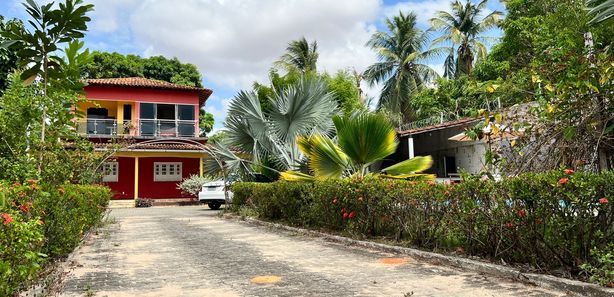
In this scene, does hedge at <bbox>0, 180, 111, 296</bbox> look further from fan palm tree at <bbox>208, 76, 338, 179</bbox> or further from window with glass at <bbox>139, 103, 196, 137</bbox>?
window with glass at <bbox>139, 103, 196, 137</bbox>

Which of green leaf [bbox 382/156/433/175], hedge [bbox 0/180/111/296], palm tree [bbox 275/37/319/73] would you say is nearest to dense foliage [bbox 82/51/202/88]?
palm tree [bbox 275/37/319/73]

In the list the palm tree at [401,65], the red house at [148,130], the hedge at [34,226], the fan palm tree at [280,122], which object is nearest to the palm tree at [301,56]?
the palm tree at [401,65]

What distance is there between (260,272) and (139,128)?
79.3ft

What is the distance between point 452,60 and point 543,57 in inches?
1166

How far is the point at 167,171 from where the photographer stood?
29000 mm

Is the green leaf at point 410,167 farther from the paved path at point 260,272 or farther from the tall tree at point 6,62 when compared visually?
the tall tree at point 6,62

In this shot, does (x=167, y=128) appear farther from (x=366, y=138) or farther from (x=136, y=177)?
(x=366, y=138)

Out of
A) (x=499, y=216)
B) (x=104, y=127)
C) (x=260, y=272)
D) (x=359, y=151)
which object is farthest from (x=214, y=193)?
(x=499, y=216)

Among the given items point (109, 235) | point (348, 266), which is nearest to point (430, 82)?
point (109, 235)

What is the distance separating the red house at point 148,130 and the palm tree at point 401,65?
46.3ft

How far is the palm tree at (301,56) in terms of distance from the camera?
3881 centimetres

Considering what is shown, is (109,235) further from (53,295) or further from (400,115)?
(400,115)

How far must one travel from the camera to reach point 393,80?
37.8m

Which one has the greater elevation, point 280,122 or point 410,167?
point 280,122
